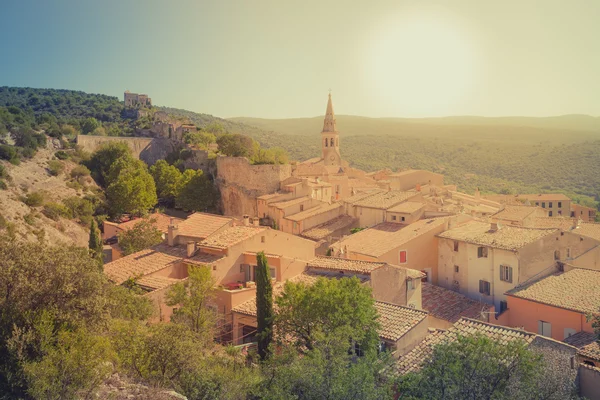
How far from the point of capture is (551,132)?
396 ft

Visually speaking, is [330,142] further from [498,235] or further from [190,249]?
[190,249]

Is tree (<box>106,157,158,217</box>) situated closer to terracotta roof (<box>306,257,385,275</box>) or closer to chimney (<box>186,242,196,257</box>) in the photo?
chimney (<box>186,242,196,257</box>)

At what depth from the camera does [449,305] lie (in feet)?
71.7

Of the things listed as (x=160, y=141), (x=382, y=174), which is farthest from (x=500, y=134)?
(x=160, y=141)

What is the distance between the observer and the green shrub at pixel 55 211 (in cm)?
A: 3334

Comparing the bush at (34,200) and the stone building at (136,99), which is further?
the stone building at (136,99)

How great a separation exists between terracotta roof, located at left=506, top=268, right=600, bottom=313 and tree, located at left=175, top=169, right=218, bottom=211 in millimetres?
25569

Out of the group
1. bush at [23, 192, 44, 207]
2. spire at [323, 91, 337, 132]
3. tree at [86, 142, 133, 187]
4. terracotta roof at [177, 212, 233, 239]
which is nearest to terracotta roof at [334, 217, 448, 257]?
terracotta roof at [177, 212, 233, 239]

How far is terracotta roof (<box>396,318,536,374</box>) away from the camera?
12.1 m

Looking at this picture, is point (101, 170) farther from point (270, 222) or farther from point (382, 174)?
point (382, 174)

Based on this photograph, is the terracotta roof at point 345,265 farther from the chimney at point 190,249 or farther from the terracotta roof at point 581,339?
the terracotta roof at point 581,339

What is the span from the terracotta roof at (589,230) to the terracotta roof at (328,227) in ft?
43.8

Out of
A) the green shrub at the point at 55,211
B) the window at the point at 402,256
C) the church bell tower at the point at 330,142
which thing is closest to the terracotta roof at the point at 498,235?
the window at the point at 402,256

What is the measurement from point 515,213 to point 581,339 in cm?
1635
